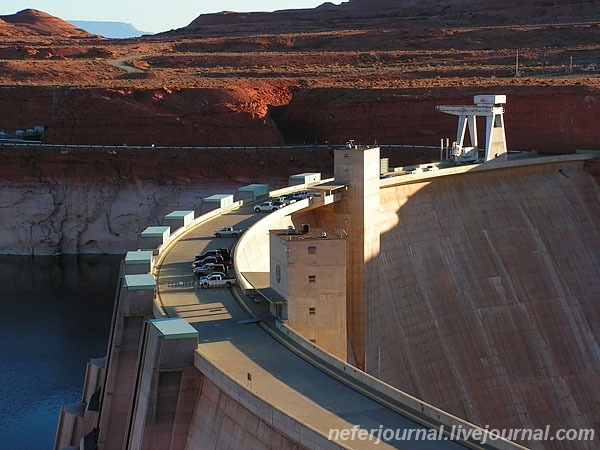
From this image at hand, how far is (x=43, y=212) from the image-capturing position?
83.8 meters

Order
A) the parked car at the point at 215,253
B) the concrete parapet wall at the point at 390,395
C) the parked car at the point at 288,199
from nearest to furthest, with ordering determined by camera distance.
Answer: the concrete parapet wall at the point at 390,395 → the parked car at the point at 215,253 → the parked car at the point at 288,199

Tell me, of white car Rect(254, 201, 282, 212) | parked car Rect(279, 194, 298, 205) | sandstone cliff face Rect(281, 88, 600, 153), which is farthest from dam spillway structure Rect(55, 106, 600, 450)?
sandstone cliff face Rect(281, 88, 600, 153)

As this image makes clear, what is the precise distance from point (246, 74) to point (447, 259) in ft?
217

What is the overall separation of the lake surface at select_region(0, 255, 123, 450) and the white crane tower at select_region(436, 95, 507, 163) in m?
20.6

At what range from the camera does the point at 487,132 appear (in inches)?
2438

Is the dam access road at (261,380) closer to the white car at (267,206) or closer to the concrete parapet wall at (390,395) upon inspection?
the concrete parapet wall at (390,395)

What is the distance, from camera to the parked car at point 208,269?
3769cm

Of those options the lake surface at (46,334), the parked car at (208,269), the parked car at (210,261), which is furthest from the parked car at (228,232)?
the lake surface at (46,334)

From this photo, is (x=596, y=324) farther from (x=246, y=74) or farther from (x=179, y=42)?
(x=179, y=42)

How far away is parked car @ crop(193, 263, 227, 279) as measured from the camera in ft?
124

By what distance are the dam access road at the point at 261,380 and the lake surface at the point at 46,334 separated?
39.9 feet

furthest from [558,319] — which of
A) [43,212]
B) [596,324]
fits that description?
[43,212]

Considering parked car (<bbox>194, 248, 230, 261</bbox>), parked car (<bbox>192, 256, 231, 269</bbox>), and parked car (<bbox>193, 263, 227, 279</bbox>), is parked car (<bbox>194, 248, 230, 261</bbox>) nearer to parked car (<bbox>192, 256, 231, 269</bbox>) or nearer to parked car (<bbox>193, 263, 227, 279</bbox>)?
parked car (<bbox>192, 256, 231, 269</bbox>)

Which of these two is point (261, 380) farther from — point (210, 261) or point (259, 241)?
point (259, 241)
